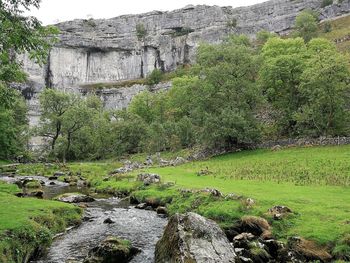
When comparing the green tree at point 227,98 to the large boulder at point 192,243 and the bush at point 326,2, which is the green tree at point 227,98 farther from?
the bush at point 326,2

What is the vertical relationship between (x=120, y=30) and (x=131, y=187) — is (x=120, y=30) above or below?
above

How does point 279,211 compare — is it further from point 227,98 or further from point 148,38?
point 148,38

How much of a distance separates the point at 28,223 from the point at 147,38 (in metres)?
149

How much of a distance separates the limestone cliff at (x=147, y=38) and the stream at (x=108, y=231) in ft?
417

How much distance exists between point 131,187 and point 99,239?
15889 millimetres

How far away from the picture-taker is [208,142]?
2411 inches

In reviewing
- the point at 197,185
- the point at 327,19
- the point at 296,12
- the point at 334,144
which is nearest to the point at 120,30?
the point at 296,12

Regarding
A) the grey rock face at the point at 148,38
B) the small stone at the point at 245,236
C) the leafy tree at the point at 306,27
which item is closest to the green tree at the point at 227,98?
the small stone at the point at 245,236

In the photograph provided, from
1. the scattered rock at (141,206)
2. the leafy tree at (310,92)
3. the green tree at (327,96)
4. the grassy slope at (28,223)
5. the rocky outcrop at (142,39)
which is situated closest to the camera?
the grassy slope at (28,223)

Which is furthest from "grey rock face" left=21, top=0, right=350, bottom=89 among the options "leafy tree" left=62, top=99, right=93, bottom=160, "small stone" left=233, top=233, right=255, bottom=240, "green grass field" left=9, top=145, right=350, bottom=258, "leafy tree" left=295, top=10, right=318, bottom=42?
"small stone" left=233, top=233, right=255, bottom=240

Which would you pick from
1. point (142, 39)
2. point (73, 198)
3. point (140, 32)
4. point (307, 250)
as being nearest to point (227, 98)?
point (73, 198)

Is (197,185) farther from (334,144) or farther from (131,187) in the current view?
(334,144)

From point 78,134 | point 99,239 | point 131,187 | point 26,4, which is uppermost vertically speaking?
point 26,4

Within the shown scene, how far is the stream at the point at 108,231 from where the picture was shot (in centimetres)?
1902
